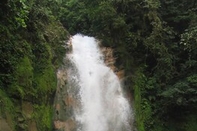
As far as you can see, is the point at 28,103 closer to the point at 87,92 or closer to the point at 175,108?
the point at 87,92

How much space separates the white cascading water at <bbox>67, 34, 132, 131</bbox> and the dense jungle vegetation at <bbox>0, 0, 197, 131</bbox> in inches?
25.2

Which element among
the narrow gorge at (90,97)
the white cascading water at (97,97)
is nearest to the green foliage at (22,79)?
the narrow gorge at (90,97)

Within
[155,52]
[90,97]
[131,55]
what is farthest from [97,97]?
[155,52]

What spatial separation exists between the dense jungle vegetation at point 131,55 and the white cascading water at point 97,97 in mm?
640

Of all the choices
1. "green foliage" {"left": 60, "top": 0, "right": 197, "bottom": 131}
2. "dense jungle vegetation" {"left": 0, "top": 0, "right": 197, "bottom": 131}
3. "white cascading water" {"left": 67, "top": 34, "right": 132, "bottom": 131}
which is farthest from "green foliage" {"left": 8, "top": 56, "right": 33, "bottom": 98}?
"green foliage" {"left": 60, "top": 0, "right": 197, "bottom": 131}

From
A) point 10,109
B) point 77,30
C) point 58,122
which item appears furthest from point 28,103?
point 77,30

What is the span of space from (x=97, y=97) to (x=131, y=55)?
298 centimetres

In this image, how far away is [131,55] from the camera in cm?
1458

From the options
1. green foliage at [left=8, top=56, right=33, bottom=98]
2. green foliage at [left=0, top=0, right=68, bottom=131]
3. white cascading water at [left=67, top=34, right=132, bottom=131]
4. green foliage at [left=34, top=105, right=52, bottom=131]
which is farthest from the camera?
white cascading water at [left=67, top=34, right=132, bottom=131]

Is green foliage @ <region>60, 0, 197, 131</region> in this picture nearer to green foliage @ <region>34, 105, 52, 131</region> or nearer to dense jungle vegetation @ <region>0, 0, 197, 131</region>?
dense jungle vegetation @ <region>0, 0, 197, 131</region>

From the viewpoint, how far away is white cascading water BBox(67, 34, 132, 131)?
11.9m

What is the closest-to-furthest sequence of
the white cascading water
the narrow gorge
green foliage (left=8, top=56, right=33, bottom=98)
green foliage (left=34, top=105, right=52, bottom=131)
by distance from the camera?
1. green foliage (left=8, top=56, right=33, bottom=98)
2. green foliage (left=34, top=105, right=52, bottom=131)
3. the narrow gorge
4. the white cascading water

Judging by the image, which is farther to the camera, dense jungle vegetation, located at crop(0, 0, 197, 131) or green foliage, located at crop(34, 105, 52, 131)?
green foliage, located at crop(34, 105, 52, 131)

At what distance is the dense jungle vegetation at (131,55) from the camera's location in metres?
8.49
